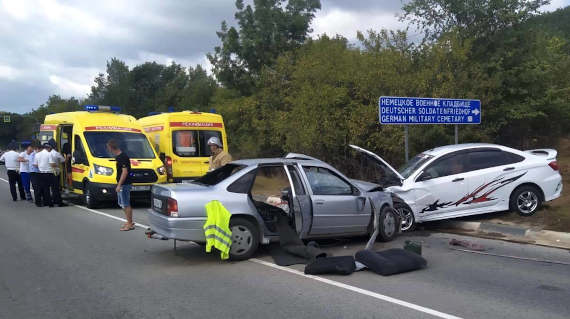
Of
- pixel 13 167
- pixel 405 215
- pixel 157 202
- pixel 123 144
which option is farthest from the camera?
pixel 13 167

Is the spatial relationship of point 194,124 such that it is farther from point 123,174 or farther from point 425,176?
point 425,176

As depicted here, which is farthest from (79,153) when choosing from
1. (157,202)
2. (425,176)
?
(425,176)

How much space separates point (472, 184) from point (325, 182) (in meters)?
3.44

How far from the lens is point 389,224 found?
8711mm

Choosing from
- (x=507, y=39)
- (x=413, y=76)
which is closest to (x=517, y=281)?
(x=413, y=76)

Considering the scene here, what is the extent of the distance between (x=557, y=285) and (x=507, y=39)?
11.8 metres

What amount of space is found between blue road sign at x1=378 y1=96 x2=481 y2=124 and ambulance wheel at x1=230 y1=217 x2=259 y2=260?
201 inches

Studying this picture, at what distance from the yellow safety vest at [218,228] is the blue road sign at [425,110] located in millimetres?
5489

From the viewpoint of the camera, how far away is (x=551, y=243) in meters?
8.49

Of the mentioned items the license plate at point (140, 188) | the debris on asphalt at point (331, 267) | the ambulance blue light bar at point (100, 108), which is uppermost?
the ambulance blue light bar at point (100, 108)

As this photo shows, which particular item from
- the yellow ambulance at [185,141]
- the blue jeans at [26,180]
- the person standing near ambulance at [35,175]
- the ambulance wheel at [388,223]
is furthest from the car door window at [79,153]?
the ambulance wheel at [388,223]

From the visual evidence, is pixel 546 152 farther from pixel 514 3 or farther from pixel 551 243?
pixel 514 3

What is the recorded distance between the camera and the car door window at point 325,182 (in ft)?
26.1

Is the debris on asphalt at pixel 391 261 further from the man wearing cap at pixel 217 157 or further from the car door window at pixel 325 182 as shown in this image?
the man wearing cap at pixel 217 157
